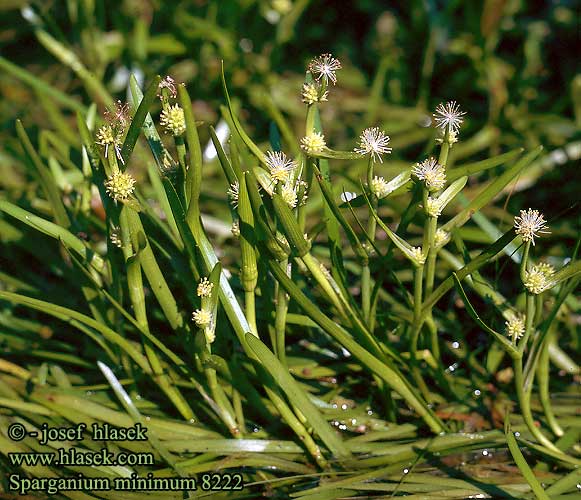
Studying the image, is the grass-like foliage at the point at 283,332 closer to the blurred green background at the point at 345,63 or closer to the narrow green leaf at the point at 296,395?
the narrow green leaf at the point at 296,395

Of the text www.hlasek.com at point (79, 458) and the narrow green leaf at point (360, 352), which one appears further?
the text www.hlasek.com at point (79, 458)

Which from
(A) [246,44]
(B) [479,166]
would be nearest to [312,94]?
(B) [479,166]

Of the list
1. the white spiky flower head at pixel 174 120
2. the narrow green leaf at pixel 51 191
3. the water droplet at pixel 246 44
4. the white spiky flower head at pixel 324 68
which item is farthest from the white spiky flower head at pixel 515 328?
the water droplet at pixel 246 44

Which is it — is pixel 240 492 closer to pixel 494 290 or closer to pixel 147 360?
pixel 147 360

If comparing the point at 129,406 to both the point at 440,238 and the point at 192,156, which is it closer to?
the point at 192,156

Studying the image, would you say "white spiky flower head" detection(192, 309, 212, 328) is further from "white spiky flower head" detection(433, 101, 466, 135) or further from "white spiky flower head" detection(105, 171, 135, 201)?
"white spiky flower head" detection(433, 101, 466, 135)

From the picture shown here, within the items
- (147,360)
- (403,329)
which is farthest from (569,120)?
(147,360)
